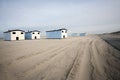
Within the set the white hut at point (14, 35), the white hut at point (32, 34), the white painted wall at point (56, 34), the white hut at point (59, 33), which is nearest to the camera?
the white hut at point (14, 35)

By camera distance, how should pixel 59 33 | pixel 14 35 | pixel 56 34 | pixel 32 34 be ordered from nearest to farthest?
pixel 14 35 → pixel 59 33 → pixel 56 34 → pixel 32 34

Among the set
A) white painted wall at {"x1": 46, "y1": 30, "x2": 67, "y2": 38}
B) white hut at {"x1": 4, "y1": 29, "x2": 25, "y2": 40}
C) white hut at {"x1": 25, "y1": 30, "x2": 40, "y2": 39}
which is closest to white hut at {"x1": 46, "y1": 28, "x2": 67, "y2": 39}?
white painted wall at {"x1": 46, "y1": 30, "x2": 67, "y2": 38}

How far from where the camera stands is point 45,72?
299 inches

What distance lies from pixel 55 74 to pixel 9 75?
2945 mm

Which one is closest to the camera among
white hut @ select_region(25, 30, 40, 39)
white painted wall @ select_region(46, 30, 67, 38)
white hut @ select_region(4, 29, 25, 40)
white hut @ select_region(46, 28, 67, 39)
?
white hut @ select_region(4, 29, 25, 40)

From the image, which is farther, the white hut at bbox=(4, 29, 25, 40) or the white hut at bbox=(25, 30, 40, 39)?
the white hut at bbox=(25, 30, 40, 39)

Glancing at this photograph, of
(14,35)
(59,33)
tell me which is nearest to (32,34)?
(14,35)

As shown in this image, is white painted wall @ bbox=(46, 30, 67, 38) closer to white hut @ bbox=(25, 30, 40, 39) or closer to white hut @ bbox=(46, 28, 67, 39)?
white hut @ bbox=(46, 28, 67, 39)

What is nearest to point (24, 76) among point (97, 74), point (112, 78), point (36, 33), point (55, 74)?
point (55, 74)

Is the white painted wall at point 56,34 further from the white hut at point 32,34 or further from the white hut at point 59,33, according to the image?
the white hut at point 32,34

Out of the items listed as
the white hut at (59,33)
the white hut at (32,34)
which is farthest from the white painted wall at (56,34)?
the white hut at (32,34)

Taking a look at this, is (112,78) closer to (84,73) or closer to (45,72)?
(84,73)

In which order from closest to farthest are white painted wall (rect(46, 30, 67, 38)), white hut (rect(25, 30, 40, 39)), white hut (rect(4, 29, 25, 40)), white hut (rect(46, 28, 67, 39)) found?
white hut (rect(4, 29, 25, 40)) → white hut (rect(46, 28, 67, 39)) → white painted wall (rect(46, 30, 67, 38)) → white hut (rect(25, 30, 40, 39))

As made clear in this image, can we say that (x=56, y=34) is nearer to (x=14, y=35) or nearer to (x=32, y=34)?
(x=32, y=34)
